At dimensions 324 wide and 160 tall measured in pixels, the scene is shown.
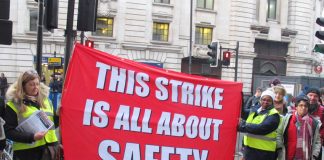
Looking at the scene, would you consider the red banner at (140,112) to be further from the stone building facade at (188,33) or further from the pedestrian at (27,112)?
the stone building facade at (188,33)

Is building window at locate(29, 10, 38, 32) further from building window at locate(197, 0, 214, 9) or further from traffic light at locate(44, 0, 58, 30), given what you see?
traffic light at locate(44, 0, 58, 30)

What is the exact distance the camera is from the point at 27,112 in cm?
491

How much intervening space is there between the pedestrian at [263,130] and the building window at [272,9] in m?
33.8

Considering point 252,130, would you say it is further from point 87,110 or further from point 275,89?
point 87,110

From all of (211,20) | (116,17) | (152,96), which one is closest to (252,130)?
(152,96)

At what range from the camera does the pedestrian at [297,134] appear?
6535 millimetres

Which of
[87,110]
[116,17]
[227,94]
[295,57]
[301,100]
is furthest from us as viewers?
[295,57]

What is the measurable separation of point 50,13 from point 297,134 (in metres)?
3.81

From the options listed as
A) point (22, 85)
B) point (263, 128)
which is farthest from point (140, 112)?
point (263, 128)

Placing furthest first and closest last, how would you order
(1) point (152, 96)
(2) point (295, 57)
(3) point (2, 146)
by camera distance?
1. (2) point (295, 57)
2. (1) point (152, 96)
3. (3) point (2, 146)

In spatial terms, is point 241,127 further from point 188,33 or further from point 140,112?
point 188,33

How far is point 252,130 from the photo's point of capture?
6.31 metres

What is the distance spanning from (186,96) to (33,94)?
5.61 feet

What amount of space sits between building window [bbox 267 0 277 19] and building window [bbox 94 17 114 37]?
13.8m
